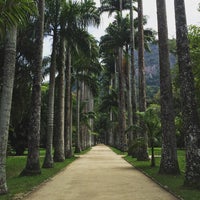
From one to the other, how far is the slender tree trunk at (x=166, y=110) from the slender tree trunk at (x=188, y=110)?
10.5 ft

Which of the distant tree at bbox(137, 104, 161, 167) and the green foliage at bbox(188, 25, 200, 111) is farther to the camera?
the green foliage at bbox(188, 25, 200, 111)

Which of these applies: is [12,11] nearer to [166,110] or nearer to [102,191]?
[102,191]

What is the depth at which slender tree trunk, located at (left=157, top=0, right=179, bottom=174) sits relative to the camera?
13141mm

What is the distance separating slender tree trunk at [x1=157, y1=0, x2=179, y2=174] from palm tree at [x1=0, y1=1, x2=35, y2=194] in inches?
256

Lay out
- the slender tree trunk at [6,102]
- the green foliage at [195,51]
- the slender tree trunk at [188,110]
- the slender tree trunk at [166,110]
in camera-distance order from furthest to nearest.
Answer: the green foliage at [195,51]
the slender tree trunk at [166,110]
the slender tree trunk at [188,110]
the slender tree trunk at [6,102]

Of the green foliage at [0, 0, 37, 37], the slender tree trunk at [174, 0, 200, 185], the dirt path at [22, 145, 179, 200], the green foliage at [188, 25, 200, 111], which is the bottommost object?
the dirt path at [22, 145, 179, 200]

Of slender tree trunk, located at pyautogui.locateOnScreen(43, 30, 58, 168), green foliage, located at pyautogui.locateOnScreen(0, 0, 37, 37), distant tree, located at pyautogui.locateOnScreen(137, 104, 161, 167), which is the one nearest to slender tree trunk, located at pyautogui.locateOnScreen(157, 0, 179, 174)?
distant tree, located at pyautogui.locateOnScreen(137, 104, 161, 167)

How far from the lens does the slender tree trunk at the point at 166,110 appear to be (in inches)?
517

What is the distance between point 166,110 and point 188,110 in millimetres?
3400

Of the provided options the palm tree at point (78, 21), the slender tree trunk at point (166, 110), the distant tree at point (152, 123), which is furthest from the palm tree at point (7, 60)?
the palm tree at point (78, 21)

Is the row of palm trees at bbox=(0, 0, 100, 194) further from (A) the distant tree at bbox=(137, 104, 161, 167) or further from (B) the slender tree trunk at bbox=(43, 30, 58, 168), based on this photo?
(A) the distant tree at bbox=(137, 104, 161, 167)

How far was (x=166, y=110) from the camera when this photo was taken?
13.5 meters

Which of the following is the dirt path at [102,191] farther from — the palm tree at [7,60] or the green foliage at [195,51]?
the green foliage at [195,51]

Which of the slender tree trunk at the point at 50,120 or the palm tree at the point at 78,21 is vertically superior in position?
the palm tree at the point at 78,21
